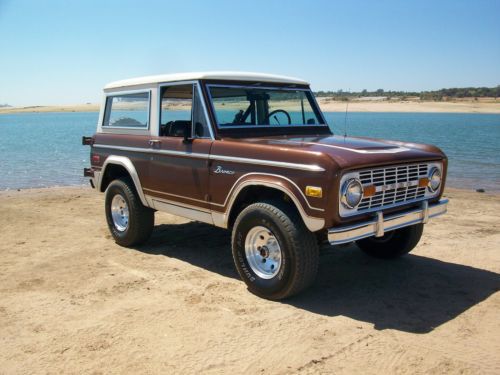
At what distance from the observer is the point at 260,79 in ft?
18.6

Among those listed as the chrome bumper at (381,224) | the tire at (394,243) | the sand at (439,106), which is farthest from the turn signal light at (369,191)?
the sand at (439,106)

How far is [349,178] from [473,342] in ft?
5.10

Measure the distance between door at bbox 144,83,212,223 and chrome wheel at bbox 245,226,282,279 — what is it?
2.13ft

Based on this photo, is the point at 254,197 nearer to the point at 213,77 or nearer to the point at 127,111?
the point at 213,77

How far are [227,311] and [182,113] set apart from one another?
2.57 meters

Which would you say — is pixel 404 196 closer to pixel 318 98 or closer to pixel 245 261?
pixel 245 261

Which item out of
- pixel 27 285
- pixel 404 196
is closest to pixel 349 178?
pixel 404 196

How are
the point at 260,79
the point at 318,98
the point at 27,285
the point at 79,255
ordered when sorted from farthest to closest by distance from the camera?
the point at 318,98
the point at 79,255
the point at 260,79
the point at 27,285

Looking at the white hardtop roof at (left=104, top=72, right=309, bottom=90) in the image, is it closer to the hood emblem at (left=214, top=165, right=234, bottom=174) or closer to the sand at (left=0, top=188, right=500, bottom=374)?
the hood emblem at (left=214, top=165, right=234, bottom=174)

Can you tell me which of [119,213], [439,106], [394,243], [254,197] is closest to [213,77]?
[254,197]

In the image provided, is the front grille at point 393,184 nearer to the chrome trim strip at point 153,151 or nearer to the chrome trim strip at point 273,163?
the chrome trim strip at point 273,163

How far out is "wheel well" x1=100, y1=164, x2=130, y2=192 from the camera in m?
6.51

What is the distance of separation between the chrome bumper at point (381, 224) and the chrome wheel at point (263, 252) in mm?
678

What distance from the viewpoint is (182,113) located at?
5863mm
